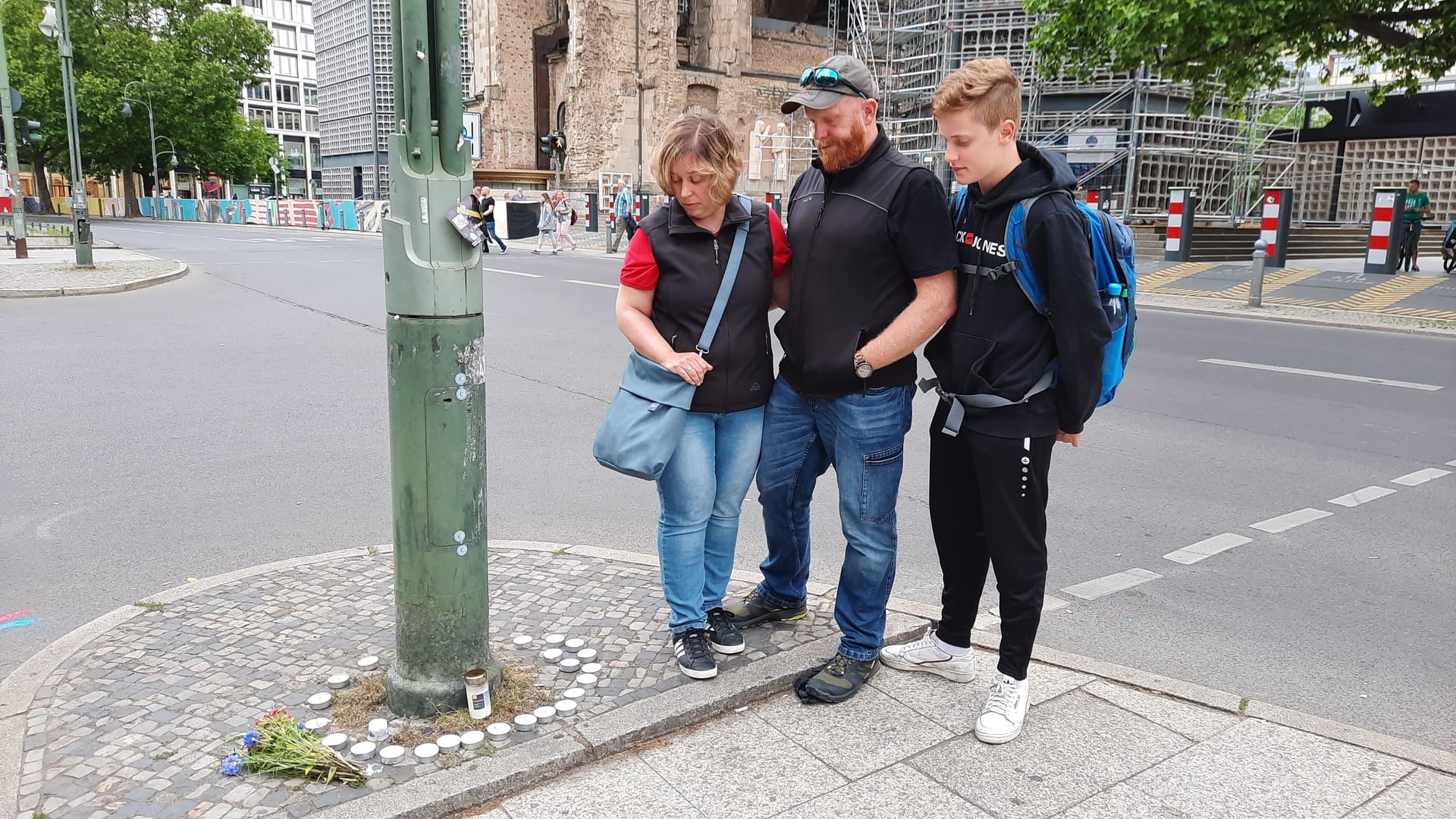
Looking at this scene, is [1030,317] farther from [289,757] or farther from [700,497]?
[289,757]

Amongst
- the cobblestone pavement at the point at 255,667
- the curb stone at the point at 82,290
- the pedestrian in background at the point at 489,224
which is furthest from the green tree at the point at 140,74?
the pedestrian in background at the point at 489,224

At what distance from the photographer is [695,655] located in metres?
3.29

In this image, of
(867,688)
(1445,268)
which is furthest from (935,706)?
(1445,268)

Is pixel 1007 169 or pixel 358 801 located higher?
pixel 1007 169

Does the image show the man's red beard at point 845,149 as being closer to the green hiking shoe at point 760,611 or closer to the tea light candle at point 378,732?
the green hiking shoe at point 760,611

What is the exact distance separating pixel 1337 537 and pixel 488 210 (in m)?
4.37

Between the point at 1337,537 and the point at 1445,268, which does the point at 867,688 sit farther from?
the point at 1445,268

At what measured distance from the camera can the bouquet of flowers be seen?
268 centimetres

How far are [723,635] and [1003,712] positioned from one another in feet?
3.08

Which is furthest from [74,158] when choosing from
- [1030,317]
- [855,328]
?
[1030,317]

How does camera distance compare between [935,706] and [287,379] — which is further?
[287,379]

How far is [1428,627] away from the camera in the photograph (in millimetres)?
3994

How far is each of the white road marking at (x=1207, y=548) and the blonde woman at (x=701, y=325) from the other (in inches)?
97.7

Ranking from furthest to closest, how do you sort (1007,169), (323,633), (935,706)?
(323,633) → (935,706) → (1007,169)
